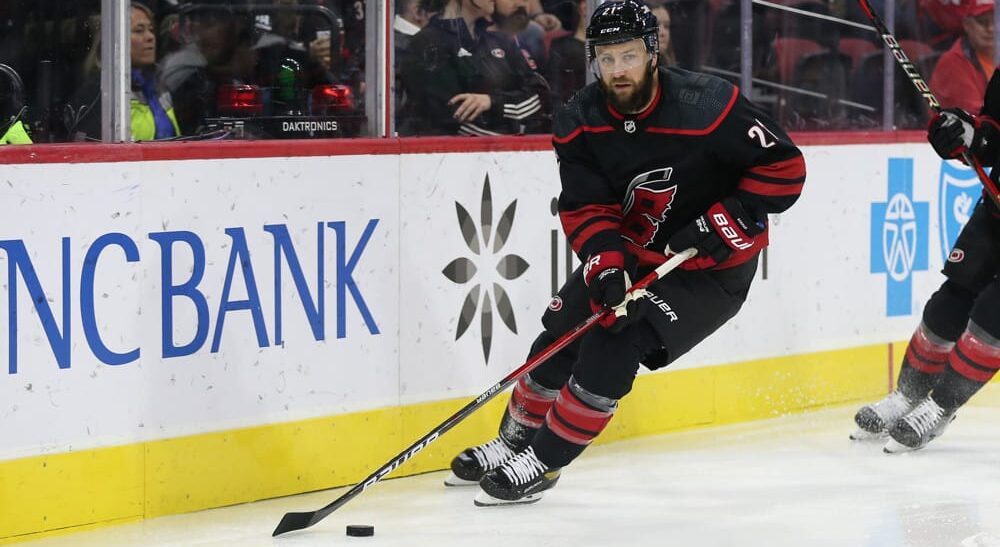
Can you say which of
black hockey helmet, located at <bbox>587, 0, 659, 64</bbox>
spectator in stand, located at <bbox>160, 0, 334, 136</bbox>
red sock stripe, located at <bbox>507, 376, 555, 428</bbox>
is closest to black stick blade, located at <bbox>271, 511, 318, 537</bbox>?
red sock stripe, located at <bbox>507, 376, 555, 428</bbox>

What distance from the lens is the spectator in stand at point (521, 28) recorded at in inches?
198

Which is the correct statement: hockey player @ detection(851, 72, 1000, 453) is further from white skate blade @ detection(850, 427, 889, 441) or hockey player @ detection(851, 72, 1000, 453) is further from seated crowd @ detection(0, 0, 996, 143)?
seated crowd @ detection(0, 0, 996, 143)

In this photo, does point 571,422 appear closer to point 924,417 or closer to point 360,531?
point 360,531

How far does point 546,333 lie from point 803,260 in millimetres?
1636

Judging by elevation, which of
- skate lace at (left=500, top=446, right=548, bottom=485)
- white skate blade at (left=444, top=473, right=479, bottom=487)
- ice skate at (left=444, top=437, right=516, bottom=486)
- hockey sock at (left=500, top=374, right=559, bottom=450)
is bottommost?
white skate blade at (left=444, top=473, right=479, bottom=487)

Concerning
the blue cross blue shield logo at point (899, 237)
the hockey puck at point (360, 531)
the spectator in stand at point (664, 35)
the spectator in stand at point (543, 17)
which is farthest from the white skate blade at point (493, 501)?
the blue cross blue shield logo at point (899, 237)

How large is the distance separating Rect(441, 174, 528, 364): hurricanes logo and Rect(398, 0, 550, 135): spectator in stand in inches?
8.5

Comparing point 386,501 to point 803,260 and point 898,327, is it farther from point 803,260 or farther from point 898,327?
point 898,327

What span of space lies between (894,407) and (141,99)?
224cm

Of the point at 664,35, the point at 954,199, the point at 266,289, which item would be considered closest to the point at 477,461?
the point at 266,289

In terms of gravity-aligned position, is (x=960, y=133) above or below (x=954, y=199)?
above

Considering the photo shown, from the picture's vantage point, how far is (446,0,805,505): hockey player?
13.1ft

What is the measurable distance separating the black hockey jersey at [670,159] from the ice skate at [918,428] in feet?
3.29

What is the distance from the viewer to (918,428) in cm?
488
